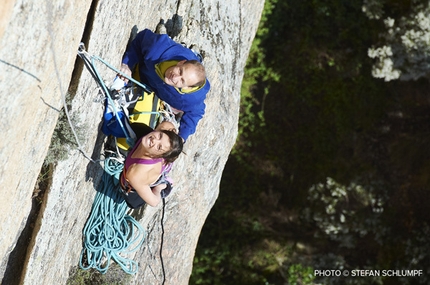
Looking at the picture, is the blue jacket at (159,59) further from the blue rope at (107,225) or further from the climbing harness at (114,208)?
the blue rope at (107,225)

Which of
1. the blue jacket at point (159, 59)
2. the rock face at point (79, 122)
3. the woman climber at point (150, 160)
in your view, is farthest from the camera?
the blue jacket at point (159, 59)

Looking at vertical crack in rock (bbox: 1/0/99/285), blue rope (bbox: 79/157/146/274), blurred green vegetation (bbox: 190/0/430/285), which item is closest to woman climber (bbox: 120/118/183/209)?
blue rope (bbox: 79/157/146/274)

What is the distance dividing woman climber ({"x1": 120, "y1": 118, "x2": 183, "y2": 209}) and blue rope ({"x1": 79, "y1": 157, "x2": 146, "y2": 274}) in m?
0.38

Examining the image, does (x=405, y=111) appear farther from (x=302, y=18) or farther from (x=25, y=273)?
(x=25, y=273)

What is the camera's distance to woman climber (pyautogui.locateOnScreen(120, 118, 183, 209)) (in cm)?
397

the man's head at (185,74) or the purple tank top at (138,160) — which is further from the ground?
the man's head at (185,74)

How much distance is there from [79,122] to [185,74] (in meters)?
0.94

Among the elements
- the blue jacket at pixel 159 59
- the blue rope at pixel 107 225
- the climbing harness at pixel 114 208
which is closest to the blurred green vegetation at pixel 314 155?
the climbing harness at pixel 114 208

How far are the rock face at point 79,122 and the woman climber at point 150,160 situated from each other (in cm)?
46

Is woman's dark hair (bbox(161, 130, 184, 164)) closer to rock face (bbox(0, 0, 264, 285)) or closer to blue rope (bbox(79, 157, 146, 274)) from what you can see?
rock face (bbox(0, 0, 264, 285))

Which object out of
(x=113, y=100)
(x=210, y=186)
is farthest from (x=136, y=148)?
(x=210, y=186)

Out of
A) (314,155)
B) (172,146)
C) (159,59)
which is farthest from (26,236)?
(314,155)

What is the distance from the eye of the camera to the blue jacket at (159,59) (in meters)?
4.38

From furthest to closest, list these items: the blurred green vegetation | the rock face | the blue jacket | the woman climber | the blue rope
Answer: the blurred green vegetation
the blue rope
the blue jacket
the woman climber
the rock face
